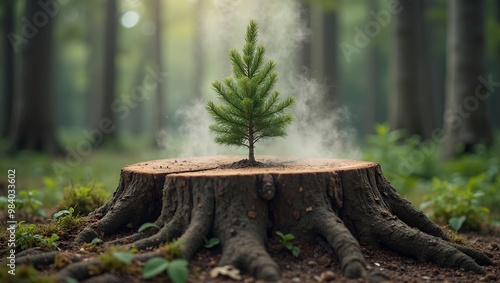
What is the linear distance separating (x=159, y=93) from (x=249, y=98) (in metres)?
15.7

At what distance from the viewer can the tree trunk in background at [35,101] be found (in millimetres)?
13106

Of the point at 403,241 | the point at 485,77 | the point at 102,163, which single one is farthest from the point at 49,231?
the point at 485,77

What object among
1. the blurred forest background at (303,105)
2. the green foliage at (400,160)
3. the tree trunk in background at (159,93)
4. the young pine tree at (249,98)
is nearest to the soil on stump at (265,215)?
the young pine tree at (249,98)

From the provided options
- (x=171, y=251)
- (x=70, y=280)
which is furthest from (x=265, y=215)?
(x=70, y=280)

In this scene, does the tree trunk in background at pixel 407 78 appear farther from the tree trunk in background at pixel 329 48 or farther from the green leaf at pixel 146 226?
the green leaf at pixel 146 226

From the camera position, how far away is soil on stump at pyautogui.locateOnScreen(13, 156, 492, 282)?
12.8ft

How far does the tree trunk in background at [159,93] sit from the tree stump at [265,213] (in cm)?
1461

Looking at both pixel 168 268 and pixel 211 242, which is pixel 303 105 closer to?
pixel 211 242

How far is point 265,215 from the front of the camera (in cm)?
420

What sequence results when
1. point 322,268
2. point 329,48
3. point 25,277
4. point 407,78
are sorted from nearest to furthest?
point 25,277
point 322,268
point 407,78
point 329,48

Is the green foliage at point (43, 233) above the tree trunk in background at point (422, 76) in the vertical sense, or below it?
below

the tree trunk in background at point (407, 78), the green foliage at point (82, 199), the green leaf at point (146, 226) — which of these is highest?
the tree trunk in background at point (407, 78)

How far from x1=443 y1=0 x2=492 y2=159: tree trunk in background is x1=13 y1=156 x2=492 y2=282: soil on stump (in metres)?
6.98

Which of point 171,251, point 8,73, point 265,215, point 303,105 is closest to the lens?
point 171,251
